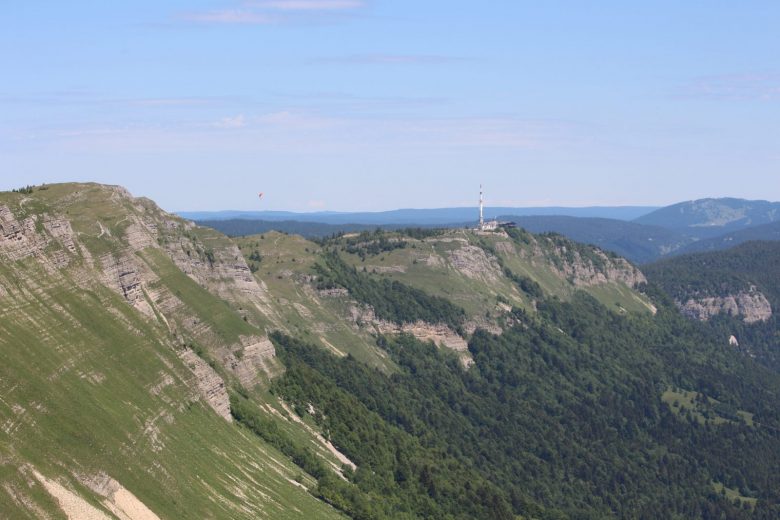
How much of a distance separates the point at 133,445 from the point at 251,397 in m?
67.3

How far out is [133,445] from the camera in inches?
5167

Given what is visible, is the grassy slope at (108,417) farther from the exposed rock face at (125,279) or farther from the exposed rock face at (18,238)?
the exposed rock face at (125,279)

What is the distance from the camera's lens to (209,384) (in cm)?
16862

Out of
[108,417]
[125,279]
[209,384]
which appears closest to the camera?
[108,417]

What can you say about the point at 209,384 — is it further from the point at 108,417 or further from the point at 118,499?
the point at 118,499

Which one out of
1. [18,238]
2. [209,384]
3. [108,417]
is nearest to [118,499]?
[108,417]

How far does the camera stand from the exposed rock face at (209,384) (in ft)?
546

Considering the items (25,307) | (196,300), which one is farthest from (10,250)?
(196,300)

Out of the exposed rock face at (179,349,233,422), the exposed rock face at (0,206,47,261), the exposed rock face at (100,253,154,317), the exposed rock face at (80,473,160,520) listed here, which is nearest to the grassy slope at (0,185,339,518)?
the exposed rock face at (80,473,160,520)

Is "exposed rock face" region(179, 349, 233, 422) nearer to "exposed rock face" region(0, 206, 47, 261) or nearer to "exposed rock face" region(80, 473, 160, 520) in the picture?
"exposed rock face" region(0, 206, 47, 261)

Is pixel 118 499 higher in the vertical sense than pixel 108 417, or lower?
lower

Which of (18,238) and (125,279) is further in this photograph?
(125,279)

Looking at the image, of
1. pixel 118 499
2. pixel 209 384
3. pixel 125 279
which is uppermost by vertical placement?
pixel 125 279

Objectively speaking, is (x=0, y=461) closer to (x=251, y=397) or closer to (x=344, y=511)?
(x=344, y=511)
